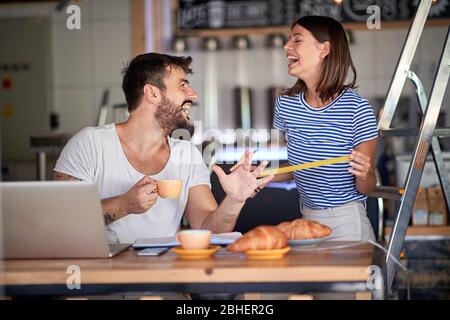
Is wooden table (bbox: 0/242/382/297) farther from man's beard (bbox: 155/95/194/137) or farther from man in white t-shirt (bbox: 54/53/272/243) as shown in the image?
man's beard (bbox: 155/95/194/137)

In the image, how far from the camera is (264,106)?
13.3 ft

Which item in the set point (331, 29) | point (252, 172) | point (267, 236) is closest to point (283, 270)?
point (267, 236)

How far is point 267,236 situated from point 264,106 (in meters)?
2.66

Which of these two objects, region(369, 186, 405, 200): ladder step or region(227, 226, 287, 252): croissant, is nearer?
region(227, 226, 287, 252): croissant

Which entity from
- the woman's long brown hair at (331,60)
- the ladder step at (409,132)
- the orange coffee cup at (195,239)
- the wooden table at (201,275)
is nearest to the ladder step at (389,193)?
the ladder step at (409,132)

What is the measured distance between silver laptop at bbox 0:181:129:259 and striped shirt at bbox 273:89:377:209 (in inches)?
23.5

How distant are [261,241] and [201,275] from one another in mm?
138

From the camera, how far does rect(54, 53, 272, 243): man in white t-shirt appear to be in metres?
1.81

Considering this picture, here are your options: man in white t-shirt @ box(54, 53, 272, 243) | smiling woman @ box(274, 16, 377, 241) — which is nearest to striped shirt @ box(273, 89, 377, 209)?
smiling woman @ box(274, 16, 377, 241)

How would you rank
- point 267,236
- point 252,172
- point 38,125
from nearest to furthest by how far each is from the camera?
1. point 267,236
2. point 252,172
3. point 38,125

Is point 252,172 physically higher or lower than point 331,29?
lower

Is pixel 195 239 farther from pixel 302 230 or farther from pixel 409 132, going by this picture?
pixel 409 132

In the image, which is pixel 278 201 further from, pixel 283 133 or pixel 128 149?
pixel 128 149

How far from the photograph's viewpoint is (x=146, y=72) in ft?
6.13
